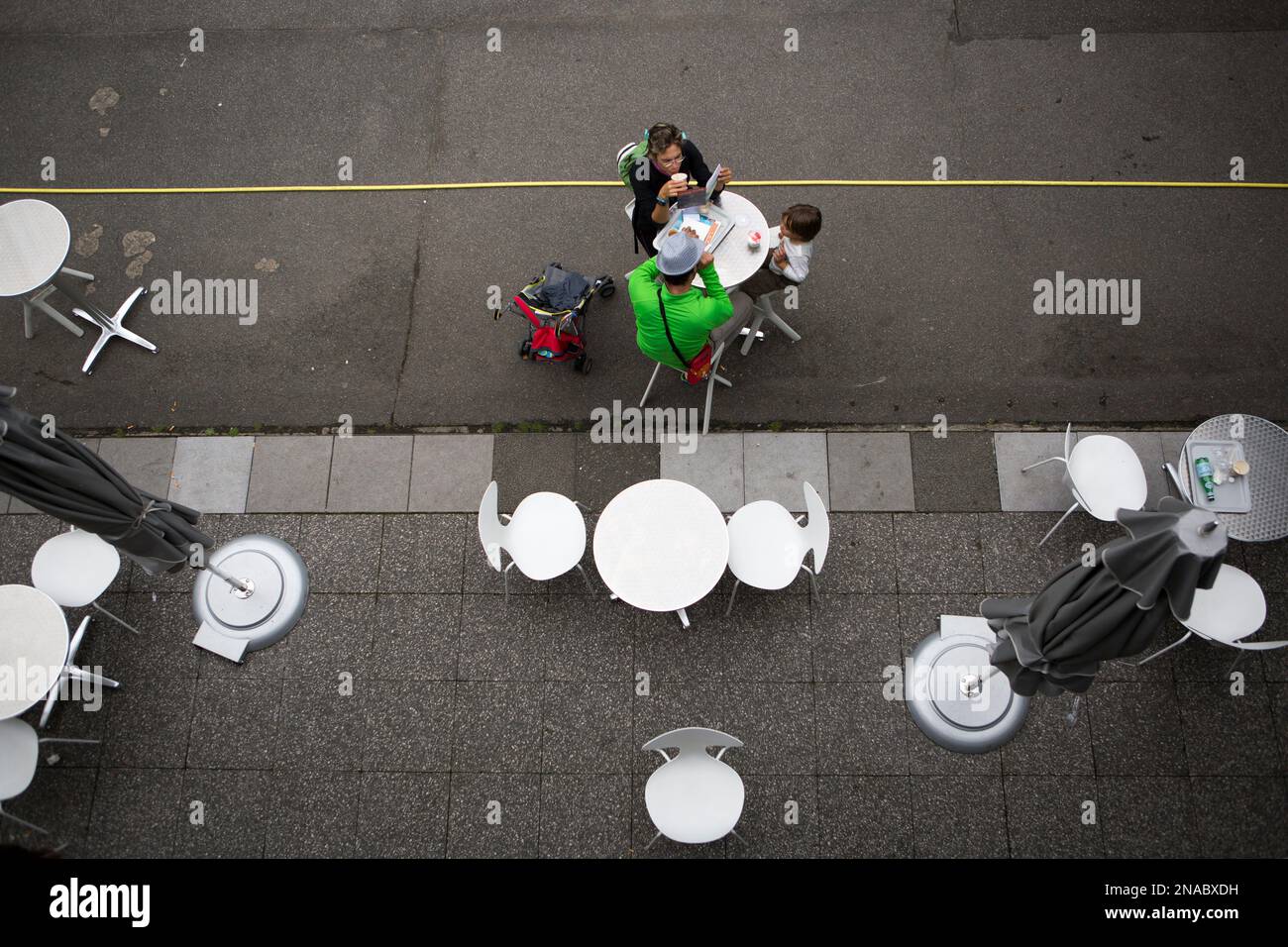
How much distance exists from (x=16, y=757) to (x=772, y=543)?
5.64 meters

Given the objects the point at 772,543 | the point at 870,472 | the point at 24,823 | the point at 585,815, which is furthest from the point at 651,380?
the point at 24,823

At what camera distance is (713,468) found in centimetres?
707

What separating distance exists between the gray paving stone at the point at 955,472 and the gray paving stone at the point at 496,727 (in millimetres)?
3640

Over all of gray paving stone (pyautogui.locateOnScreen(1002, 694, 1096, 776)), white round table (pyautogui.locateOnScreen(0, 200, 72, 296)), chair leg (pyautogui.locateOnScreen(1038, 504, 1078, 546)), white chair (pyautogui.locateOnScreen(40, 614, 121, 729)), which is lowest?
gray paving stone (pyautogui.locateOnScreen(1002, 694, 1096, 776))

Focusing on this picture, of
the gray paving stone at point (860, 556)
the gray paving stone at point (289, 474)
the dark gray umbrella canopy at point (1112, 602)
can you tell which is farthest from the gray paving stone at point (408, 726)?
the dark gray umbrella canopy at point (1112, 602)

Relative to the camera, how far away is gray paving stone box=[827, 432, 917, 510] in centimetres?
693

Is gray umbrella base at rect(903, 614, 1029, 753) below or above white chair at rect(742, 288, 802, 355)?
below

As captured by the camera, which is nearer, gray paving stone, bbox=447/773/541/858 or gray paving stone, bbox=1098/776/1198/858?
gray paving stone, bbox=1098/776/1198/858

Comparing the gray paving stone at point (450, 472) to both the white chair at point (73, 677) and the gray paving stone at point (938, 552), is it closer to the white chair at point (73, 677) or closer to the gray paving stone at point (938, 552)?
the white chair at point (73, 677)

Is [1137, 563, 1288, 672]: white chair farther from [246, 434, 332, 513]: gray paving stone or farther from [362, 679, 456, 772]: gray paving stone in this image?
[246, 434, 332, 513]: gray paving stone

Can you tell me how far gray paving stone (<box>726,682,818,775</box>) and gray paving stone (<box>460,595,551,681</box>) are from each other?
1.57 m

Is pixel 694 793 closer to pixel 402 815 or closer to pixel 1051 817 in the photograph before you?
pixel 402 815

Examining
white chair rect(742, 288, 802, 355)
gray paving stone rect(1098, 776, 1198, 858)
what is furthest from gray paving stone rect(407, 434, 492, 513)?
gray paving stone rect(1098, 776, 1198, 858)
